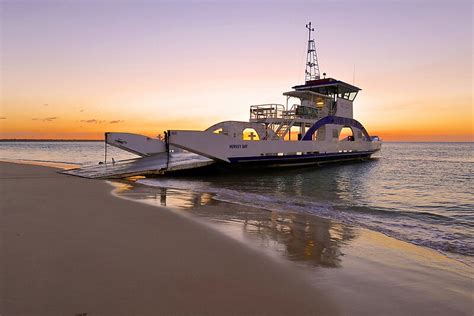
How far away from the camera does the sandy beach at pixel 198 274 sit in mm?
3281

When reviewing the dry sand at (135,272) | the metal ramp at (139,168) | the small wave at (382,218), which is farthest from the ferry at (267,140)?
the dry sand at (135,272)

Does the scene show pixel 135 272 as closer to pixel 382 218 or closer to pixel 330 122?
pixel 382 218

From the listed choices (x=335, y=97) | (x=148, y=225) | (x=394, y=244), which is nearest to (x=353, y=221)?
(x=394, y=244)

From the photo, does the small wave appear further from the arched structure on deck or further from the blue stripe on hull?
the arched structure on deck

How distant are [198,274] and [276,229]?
3.12 metres

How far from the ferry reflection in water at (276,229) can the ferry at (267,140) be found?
7.68 meters

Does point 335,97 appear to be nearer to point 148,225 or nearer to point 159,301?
point 148,225

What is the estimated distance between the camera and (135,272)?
13.2ft

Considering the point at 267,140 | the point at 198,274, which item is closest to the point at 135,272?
the point at 198,274

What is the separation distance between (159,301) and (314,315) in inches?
61.3

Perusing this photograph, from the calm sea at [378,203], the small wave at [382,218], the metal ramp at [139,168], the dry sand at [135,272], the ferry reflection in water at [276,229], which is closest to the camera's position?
the dry sand at [135,272]

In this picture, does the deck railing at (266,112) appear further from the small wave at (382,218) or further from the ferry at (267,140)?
the small wave at (382,218)

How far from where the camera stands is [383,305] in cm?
346

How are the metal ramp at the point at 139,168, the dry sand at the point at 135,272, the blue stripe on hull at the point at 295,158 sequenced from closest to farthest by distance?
the dry sand at the point at 135,272 < the metal ramp at the point at 139,168 < the blue stripe on hull at the point at 295,158
